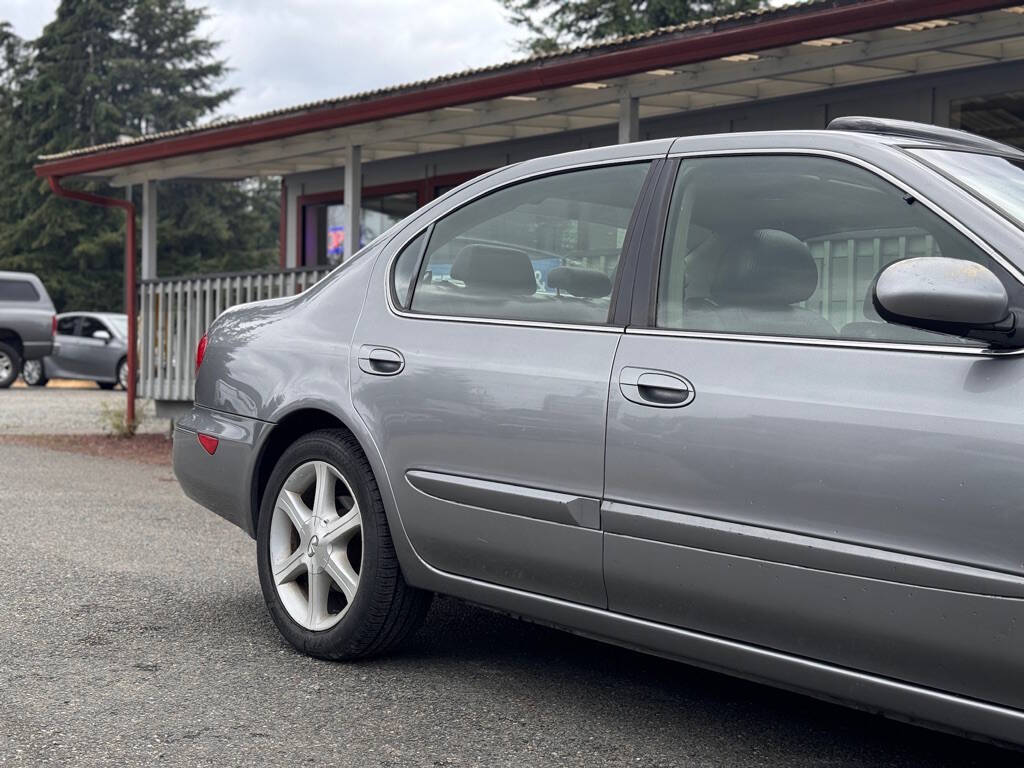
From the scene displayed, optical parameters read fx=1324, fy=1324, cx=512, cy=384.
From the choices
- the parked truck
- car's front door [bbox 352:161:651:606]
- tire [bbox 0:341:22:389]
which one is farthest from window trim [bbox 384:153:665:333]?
tire [bbox 0:341:22:389]

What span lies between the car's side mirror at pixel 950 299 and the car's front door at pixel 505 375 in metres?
0.89

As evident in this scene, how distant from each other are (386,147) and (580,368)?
35.2 ft

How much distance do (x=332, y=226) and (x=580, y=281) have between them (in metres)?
12.9

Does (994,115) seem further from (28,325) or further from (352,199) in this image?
(28,325)

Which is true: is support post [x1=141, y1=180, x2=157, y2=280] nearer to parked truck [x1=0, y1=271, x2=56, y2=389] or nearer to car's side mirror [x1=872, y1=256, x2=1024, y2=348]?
parked truck [x1=0, y1=271, x2=56, y2=389]

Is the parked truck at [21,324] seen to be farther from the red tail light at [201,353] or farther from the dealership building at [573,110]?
the red tail light at [201,353]

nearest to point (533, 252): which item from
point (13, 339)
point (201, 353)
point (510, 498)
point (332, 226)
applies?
point (510, 498)

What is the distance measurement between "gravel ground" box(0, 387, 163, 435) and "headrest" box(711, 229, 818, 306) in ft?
36.2

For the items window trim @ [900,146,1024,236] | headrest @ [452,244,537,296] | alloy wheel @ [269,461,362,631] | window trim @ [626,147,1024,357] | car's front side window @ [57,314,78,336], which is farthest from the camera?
car's front side window @ [57,314,78,336]

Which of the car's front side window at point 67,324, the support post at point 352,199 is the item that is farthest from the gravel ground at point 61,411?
the support post at point 352,199

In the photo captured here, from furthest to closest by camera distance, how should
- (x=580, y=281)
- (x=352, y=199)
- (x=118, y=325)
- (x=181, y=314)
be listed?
(x=118, y=325) < (x=181, y=314) < (x=352, y=199) < (x=580, y=281)

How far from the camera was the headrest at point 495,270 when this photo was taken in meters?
4.05

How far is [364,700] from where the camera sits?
3.97 m

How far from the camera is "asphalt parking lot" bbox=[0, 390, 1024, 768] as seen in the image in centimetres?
351
